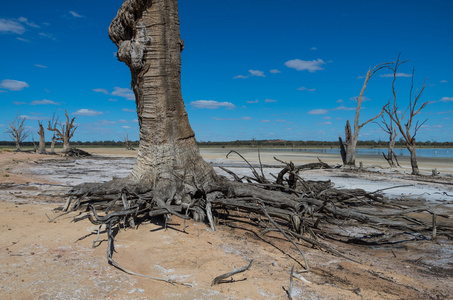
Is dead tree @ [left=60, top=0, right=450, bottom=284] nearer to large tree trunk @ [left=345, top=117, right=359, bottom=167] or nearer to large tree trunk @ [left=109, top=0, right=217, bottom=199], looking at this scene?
large tree trunk @ [left=109, top=0, right=217, bottom=199]

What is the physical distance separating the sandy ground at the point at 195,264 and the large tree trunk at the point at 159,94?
1045 millimetres

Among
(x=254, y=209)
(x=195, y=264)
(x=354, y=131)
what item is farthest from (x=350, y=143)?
(x=195, y=264)

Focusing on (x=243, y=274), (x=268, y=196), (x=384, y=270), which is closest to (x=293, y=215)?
(x=268, y=196)

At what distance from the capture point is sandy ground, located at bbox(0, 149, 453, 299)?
285 centimetres

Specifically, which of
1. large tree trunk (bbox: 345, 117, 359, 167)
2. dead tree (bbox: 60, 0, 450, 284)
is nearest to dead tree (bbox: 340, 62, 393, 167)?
large tree trunk (bbox: 345, 117, 359, 167)

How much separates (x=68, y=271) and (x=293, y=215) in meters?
3.15

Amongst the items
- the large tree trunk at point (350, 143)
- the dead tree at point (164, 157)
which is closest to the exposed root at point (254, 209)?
the dead tree at point (164, 157)

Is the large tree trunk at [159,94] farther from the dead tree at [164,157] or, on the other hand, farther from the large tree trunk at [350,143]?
the large tree trunk at [350,143]

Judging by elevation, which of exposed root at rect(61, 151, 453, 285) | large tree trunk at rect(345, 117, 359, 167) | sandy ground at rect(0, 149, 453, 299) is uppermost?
large tree trunk at rect(345, 117, 359, 167)

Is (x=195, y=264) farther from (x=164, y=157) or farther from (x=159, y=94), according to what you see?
(x=159, y=94)

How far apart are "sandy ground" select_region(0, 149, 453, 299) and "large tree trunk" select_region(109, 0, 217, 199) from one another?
1045 mm

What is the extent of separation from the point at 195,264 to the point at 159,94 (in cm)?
344

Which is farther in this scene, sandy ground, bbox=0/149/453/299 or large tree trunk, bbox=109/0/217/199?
large tree trunk, bbox=109/0/217/199

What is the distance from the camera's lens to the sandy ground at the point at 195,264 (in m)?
2.85
